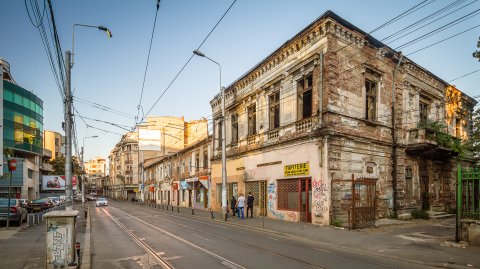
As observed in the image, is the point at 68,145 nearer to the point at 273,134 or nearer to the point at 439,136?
the point at 273,134

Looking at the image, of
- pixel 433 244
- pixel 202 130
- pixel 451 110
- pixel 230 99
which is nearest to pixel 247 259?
pixel 433 244

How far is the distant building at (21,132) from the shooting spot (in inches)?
1747

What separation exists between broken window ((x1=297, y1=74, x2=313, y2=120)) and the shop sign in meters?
2.80

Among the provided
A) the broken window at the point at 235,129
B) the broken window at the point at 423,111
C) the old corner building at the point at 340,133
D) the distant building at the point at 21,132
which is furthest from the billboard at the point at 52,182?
the broken window at the point at 423,111

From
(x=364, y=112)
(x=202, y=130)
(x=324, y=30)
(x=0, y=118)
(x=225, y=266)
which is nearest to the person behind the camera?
(x=225, y=266)

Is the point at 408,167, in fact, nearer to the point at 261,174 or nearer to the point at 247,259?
the point at 261,174

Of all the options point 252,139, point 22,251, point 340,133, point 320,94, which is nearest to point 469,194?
point 340,133

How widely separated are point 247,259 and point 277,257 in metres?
0.91

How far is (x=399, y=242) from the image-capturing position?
11375 mm

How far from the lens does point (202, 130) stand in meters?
52.8

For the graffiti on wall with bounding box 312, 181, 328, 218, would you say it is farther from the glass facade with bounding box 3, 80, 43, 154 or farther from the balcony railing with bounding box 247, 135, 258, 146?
the glass facade with bounding box 3, 80, 43, 154

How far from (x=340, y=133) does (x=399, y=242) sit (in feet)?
20.3

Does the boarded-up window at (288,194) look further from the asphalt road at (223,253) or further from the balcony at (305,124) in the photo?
the asphalt road at (223,253)

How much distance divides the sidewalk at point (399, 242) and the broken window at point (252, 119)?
28.4 ft
